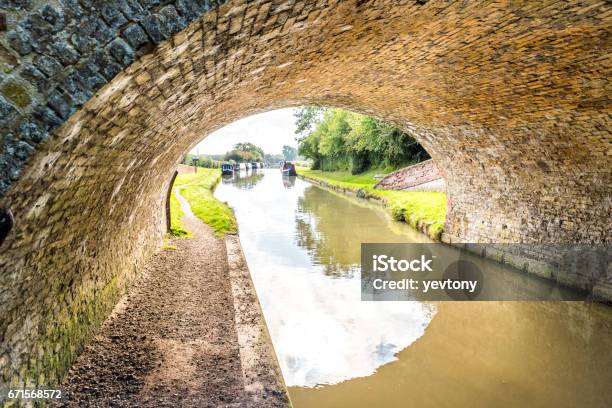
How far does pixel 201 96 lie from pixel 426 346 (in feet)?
15.1

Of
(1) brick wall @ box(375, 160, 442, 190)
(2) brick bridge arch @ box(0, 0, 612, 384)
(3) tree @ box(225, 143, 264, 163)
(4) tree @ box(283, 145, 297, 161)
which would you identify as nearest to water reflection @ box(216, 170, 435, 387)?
(2) brick bridge arch @ box(0, 0, 612, 384)

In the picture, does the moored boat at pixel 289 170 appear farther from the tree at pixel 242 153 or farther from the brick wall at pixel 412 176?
the tree at pixel 242 153

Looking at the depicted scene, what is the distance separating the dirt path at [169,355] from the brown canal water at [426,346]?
0.95 meters

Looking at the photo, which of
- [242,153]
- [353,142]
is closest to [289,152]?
[242,153]

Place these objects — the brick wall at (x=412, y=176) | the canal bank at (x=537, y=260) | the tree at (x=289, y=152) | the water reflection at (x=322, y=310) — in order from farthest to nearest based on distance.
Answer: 1. the tree at (x=289, y=152)
2. the brick wall at (x=412, y=176)
3. the canal bank at (x=537, y=260)
4. the water reflection at (x=322, y=310)

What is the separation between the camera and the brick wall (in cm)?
2155

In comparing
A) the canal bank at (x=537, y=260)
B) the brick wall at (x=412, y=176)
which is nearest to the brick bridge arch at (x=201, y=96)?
the canal bank at (x=537, y=260)

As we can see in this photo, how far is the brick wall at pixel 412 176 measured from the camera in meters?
21.5

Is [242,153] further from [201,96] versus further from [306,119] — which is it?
[201,96]

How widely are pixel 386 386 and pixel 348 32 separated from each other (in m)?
4.02

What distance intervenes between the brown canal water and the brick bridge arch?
231 cm

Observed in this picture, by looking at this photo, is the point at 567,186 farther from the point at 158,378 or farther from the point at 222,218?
the point at 222,218

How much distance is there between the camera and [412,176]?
23.0m

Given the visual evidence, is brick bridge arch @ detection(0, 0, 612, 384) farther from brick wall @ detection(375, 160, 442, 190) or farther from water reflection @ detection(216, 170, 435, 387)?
brick wall @ detection(375, 160, 442, 190)
